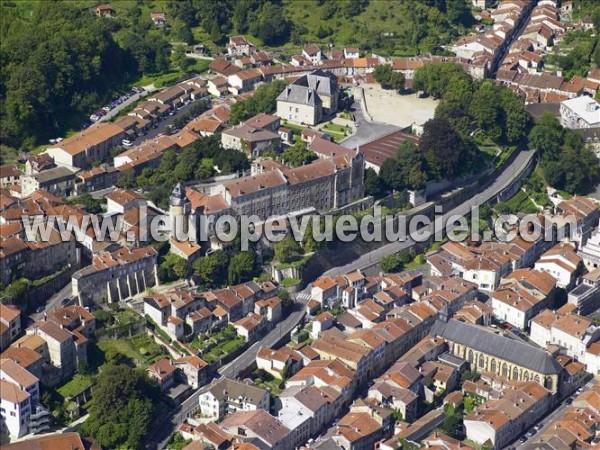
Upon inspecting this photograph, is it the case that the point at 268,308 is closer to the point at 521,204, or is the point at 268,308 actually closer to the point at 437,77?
the point at 521,204

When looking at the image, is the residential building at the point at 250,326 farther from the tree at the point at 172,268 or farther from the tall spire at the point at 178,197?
the tall spire at the point at 178,197

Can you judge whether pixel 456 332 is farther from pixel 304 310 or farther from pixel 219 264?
pixel 219 264

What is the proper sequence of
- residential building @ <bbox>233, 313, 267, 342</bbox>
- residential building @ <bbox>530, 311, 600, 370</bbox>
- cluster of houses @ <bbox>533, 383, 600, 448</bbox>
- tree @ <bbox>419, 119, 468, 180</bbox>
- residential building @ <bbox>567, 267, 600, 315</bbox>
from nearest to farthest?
Answer: cluster of houses @ <bbox>533, 383, 600, 448</bbox> < residential building @ <bbox>233, 313, 267, 342</bbox> < residential building @ <bbox>530, 311, 600, 370</bbox> < residential building @ <bbox>567, 267, 600, 315</bbox> < tree @ <bbox>419, 119, 468, 180</bbox>

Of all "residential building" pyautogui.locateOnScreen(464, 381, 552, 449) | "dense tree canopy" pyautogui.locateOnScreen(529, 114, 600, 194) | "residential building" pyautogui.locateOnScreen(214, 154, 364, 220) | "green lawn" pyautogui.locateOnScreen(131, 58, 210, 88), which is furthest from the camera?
"green lawn" pyautogui.locateOnScreen(131, 58, 210, 88)

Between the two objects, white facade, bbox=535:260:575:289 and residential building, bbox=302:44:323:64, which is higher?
residential building, bbox=302:44:323:64

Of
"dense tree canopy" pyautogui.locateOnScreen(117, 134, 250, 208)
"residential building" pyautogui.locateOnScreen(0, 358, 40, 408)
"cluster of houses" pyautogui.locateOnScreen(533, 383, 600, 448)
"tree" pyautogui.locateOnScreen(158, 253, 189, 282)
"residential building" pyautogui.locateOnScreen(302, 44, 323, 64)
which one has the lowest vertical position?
"cluster of houses" pyautogui.locateOnScreen(533, 383, 600, 448)

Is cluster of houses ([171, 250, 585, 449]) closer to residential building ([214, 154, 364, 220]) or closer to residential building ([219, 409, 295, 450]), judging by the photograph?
residential building ([219, 409, 295, 450])

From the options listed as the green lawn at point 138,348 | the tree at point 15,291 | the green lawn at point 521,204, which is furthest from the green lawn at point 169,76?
the green lawn at point 138,348

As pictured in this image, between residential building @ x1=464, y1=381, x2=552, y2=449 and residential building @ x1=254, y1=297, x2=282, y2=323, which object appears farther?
residential building @ x1=254, y1=297, x2=282, y2=323

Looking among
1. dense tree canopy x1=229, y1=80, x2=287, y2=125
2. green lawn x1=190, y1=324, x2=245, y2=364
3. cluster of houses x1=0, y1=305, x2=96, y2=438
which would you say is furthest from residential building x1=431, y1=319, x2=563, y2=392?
dense tree canopy x1=229, y1=80, x2=287, y2=125
